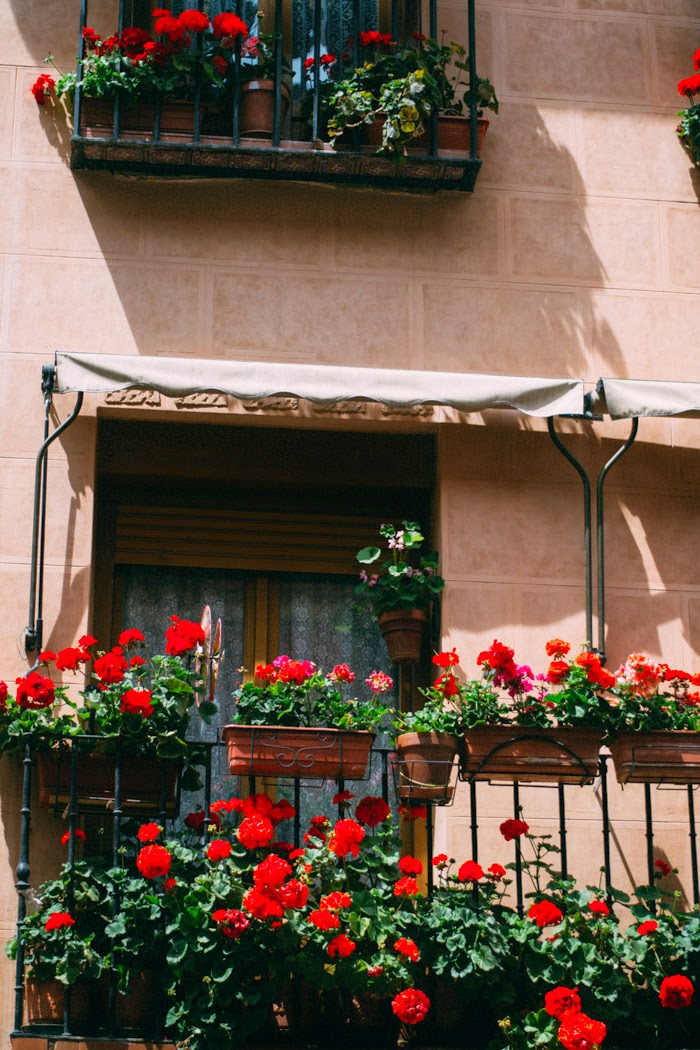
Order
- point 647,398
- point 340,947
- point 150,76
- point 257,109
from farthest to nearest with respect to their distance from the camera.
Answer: point 257,109 → point 150,76 → point 647,398 → point 340,947

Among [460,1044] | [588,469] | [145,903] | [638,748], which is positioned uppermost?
[588,469]

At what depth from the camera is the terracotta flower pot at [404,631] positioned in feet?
28.1

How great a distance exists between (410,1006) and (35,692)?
6.46ft

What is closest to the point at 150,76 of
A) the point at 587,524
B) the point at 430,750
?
the point at 587,524

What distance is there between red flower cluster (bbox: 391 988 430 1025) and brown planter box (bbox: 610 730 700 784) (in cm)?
136

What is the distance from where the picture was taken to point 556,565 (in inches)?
347

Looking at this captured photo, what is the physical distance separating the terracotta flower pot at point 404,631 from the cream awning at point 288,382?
978 millimetres

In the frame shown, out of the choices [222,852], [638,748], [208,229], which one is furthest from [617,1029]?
[208,229]

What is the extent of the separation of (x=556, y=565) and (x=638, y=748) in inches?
49.5

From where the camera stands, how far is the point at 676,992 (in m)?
7.25

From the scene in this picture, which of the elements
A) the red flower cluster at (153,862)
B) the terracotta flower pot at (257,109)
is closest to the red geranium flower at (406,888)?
the red flower cluster at (153,862)

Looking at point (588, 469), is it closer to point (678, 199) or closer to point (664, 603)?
point (664, 603)

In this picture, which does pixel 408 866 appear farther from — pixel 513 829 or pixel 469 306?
pixel 469 306

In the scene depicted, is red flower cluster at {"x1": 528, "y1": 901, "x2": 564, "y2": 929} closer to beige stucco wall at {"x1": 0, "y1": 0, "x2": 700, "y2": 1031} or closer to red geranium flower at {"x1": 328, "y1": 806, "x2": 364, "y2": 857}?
red geranium flower at {"x1": 328, "y1": 806, "x2": 364, "y2": 857}
